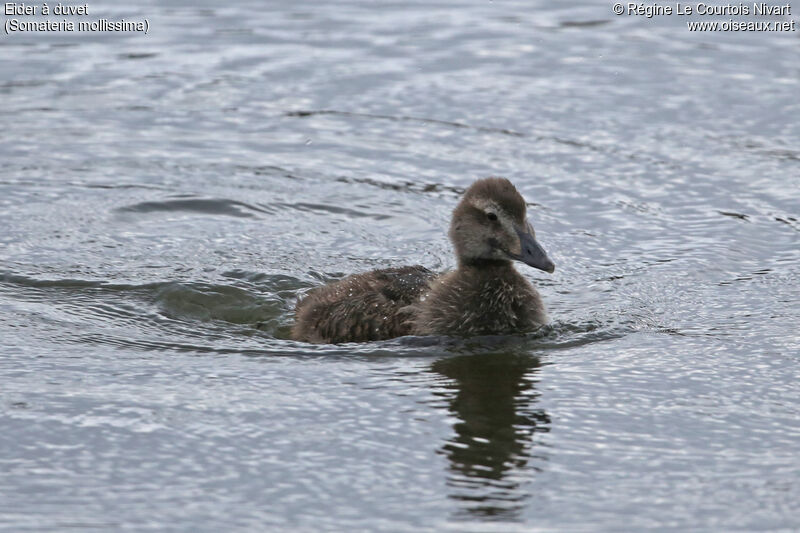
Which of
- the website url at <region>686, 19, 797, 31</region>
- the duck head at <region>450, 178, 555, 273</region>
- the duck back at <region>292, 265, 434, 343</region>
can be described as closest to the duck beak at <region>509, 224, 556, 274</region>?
the duck head at <region>450, 178, 555, 273</region>

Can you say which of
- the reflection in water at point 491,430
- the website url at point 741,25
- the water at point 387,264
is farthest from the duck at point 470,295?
the website url at point 741,25

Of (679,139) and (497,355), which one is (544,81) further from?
(497,355)

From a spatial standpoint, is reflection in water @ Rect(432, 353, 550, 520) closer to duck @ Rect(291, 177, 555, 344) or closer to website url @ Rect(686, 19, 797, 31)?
duck @ Rect(291, 177, 555, 344)

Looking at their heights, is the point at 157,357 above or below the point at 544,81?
below

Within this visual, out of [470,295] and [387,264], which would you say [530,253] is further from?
[387,264]

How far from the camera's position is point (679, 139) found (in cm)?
1320

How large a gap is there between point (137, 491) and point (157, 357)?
225cm

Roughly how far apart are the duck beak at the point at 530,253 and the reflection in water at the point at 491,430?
624 mm

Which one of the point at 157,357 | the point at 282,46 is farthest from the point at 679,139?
the point at 157,357

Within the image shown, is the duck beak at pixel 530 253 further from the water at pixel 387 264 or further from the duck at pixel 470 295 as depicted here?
the water at pixel 387 264

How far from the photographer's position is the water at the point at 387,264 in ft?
21.4

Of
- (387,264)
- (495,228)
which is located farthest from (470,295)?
(387,264)

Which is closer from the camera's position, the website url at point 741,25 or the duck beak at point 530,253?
the duck beak at point 530,253

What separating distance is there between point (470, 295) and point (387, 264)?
1.99 metres
